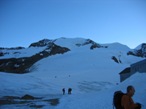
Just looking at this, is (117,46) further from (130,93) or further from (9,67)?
(130,93)

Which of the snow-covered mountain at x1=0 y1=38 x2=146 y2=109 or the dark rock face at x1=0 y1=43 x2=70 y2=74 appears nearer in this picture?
the snow-covered mountain at x1=0 y1=38 x2=146 y2=109

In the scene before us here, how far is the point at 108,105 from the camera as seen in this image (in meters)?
19.0

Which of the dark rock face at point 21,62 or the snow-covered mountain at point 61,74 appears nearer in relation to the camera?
the snow-covered mountain at point 61,74

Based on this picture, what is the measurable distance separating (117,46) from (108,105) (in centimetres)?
18023

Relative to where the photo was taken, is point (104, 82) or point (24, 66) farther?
point (24, 66)

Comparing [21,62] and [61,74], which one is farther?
[21,62]

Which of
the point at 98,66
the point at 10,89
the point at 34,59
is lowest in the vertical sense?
the point at 10,89

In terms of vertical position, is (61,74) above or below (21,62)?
below

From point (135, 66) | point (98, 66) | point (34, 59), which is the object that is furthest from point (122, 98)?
point (34, 59)

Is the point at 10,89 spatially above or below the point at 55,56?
below

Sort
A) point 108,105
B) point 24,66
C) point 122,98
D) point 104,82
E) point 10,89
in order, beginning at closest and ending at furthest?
1. point 122,98
2. point 108,105
3. point 10,89
4. point 104,82
5. point 24,66

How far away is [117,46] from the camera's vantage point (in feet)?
644

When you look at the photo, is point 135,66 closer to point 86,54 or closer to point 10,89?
point 10,89

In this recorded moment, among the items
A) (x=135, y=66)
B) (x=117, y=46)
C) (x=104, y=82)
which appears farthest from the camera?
(x=117, y=46)
